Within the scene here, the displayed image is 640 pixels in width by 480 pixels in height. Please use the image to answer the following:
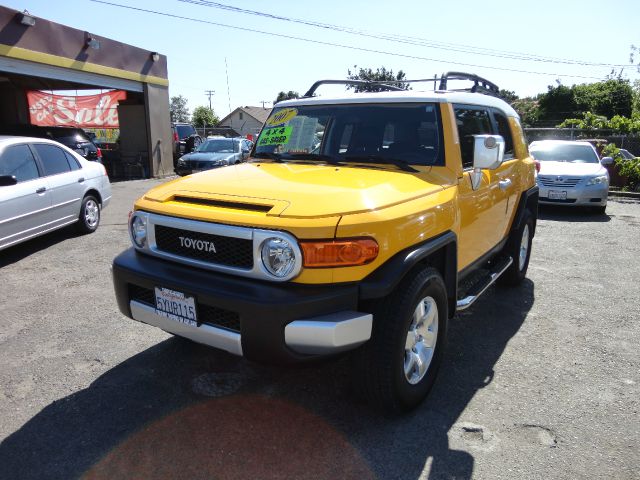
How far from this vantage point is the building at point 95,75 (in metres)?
12.0

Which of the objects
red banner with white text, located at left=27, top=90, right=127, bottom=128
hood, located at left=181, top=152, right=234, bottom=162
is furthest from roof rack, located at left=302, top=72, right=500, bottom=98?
red banner with white text, located at left=27, top=90, right=127, bottom=128

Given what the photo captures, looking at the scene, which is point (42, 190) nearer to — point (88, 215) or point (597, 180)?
point (88, 215)

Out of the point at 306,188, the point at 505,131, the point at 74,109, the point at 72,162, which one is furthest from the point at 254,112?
the point at 306,188

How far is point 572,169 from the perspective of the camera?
10562 mm

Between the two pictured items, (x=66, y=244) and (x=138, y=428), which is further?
(x=66, y=244)

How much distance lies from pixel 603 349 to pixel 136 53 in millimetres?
16417

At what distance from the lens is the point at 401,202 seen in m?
2.83

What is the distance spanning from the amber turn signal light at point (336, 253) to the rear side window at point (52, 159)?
5.77 metres

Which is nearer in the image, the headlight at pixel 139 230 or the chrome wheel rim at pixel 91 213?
the headlight at pixel 139 230

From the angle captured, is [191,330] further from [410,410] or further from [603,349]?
[603,349]

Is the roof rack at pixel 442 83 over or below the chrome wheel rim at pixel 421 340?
over

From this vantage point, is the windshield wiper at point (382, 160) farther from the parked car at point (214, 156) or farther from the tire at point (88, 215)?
the parked car at point (214, 156)

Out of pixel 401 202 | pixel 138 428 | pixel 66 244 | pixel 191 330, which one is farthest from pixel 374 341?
A: pixel 66 244

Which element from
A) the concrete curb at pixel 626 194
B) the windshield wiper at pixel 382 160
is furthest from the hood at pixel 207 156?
the windshield wiper at pixel 382 160
